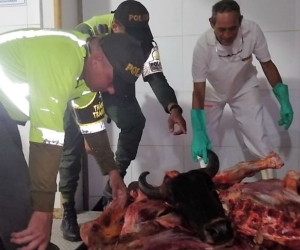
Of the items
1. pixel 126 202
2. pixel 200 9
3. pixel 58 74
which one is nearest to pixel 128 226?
pixel 126 202

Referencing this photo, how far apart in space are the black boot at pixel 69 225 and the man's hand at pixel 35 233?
0.96 metres

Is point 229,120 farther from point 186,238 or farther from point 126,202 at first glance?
point 186,238

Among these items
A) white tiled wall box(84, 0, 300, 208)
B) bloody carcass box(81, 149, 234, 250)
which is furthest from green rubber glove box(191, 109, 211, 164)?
bloody carcass box(81, 149, 234, 250)

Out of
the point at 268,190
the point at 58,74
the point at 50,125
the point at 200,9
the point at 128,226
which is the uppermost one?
the point at 200,9

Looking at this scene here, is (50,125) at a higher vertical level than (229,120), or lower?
higher

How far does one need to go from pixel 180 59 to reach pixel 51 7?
73 cm

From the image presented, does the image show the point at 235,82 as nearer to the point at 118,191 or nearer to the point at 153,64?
the point at 153,64

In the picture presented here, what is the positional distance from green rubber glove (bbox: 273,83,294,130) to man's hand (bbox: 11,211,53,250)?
1.46m

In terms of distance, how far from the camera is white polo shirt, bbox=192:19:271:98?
2.45m

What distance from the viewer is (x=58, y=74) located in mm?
1361

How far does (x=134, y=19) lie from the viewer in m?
2.17

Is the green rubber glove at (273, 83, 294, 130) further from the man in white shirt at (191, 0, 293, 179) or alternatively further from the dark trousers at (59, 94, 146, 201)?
the dark trousers at (59, 94, 146, 201)

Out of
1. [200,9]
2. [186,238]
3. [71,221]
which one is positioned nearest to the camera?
[186,238]

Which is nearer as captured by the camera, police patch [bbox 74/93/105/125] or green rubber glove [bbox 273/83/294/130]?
police patch [bbox 74/93/105/125]
